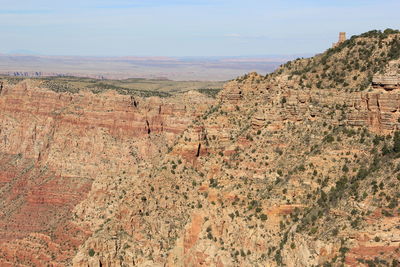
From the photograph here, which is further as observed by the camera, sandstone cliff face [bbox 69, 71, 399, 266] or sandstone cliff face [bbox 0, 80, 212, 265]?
sandstone cliff face [bbox 0, 80, 212, 265]

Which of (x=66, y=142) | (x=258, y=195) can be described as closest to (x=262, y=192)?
(x=258, y=195)

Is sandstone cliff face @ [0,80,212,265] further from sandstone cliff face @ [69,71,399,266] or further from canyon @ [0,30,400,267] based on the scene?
sandstone cliff face @ [69,71,399,266]

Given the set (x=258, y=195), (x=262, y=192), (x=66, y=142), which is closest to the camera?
(x=258, y=195)

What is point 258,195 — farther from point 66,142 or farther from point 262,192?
point 66,142

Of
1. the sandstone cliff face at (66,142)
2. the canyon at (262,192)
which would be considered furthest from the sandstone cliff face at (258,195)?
the sandstone cliff face at (66,142)

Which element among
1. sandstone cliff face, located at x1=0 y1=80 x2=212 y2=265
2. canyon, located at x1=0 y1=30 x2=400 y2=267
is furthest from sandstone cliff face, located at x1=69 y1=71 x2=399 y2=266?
sandstone cliff face, located at x1=0 y1=80 x2=212 y2=265

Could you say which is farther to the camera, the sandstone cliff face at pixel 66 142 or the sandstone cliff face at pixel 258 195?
the sandstone cliff face at pixel 66 142

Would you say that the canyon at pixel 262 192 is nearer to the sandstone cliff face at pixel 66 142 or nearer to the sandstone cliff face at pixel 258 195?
the sandstone cliff face at pixel 258 195

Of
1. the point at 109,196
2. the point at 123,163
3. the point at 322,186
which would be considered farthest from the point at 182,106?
the point at 322,186

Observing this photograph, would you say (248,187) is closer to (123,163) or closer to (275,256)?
(275,256)

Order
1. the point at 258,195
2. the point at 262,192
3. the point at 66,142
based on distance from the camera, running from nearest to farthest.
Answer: the point at 258,195
the point at 262,192
the point at 66,142

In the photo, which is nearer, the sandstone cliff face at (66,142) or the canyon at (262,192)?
the canyon at (262,192)
